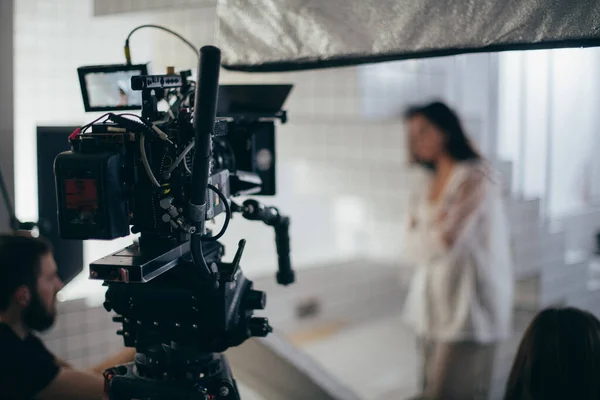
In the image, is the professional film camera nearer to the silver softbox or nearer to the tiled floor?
the silver softbox

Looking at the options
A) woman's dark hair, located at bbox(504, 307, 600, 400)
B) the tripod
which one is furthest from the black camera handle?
woman's dark hair, located at bbox(504, 307, 600, 400)

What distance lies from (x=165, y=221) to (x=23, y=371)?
3.12ft

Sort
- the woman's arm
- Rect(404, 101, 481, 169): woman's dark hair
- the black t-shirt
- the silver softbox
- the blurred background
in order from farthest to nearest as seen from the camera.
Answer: Rect(404, 101, 481, 169): woman's dark hair < the woman's arm < the blurred background < the black t-shirt < the silver softbox

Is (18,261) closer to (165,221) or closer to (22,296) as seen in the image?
(22,296)

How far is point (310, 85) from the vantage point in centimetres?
374

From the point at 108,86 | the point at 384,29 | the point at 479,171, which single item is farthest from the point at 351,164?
the point at 108,86

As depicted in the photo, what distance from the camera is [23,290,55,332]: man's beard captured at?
72.4 inches

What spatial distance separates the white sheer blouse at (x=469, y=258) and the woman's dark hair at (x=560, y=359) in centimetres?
109

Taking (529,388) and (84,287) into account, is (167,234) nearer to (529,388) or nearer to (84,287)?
(529,388)

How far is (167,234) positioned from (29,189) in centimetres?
131

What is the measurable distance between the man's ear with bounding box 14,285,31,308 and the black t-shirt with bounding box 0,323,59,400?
0.62 ft

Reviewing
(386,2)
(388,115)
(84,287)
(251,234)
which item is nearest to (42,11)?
(84,287)

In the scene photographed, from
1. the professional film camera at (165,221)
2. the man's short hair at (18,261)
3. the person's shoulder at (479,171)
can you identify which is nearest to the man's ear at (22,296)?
the man's short hair at (18,261)

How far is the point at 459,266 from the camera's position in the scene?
2480 mm
